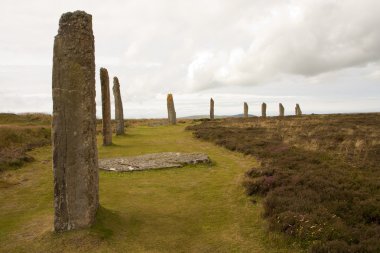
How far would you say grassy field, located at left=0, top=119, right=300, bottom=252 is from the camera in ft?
27.8

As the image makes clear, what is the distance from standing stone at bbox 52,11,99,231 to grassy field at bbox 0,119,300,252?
0.69m

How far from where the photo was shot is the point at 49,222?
9875mm

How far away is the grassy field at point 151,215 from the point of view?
848cm

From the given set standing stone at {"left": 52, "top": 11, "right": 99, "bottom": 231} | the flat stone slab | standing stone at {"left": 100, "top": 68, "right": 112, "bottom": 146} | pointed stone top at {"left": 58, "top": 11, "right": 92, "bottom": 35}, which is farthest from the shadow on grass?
standing stone at {"left": 100, "top": 68, "right": 112, "bottom": 146}

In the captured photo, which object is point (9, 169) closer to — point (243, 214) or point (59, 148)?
point (59, 148)

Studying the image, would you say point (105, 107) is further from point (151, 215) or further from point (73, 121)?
point (73, 121)

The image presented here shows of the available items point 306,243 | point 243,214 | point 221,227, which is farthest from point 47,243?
point 306,243

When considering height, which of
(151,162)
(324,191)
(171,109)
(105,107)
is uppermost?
(171,109)

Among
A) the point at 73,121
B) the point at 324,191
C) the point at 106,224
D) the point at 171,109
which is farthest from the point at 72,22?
the point at 171,109

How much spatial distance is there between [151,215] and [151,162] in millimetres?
6713

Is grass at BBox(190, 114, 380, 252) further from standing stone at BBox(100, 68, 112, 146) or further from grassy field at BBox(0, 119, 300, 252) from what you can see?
standing stone at BBox(100, 68, 112, 146)

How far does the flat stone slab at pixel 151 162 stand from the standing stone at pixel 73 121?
692 cm

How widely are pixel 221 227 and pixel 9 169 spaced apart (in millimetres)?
11370

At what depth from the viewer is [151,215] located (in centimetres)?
1046
